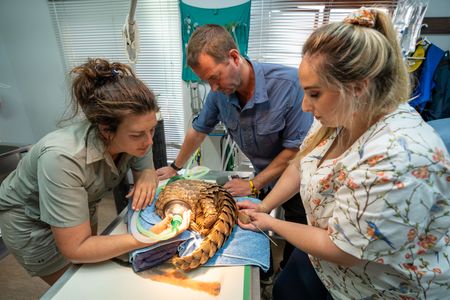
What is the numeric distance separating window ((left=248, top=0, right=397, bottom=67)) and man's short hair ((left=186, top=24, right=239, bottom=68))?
121 cm

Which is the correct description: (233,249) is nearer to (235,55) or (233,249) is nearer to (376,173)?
(376,173)

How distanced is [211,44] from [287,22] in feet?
4.62

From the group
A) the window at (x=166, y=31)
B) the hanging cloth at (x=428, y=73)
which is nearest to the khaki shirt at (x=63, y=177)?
the window at (x=166, y=31)

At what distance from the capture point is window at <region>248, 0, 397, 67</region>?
2.13m

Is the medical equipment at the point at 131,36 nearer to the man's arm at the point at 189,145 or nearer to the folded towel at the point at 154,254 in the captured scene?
the man's arm at the point at 189,145

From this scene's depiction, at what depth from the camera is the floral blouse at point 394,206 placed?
1.80ft

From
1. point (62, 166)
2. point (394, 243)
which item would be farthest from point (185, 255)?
point (394, 243)

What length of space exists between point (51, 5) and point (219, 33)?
238 cm

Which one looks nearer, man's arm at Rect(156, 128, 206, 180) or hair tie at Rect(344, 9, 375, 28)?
hair tie at Rect(344, 9, 375, 28)

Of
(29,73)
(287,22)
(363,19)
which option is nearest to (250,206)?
(363,19)

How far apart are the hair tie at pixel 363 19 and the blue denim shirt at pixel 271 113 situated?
644mm

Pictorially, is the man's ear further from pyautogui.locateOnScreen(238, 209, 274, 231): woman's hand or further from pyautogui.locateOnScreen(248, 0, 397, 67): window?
pyautogui.locateOnScreen(248, 0, 397, 67): window

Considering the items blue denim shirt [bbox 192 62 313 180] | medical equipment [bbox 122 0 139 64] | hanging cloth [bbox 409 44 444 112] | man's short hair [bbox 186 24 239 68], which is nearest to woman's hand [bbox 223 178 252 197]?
blue denim shirt [bbox 192 62 313 180]

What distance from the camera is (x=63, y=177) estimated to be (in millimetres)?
809
